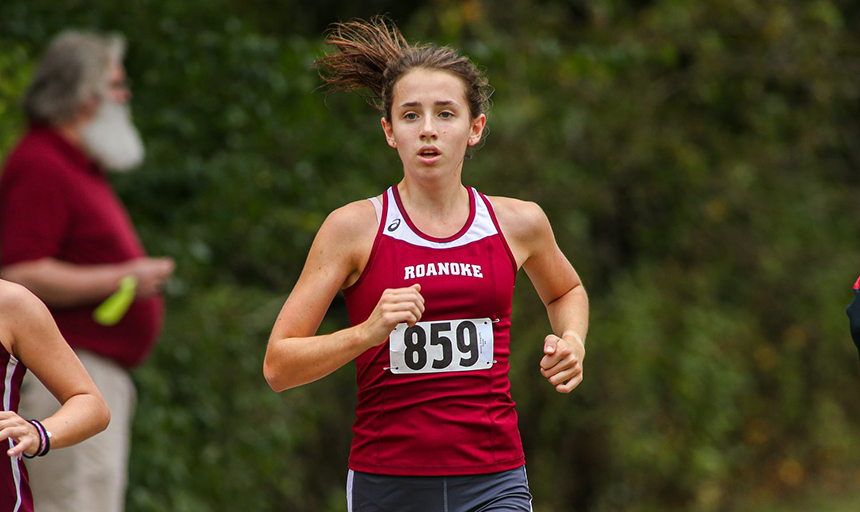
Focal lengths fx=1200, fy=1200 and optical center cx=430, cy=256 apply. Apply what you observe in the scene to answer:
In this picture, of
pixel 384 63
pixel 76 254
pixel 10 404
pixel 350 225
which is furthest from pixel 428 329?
pixel 76 254

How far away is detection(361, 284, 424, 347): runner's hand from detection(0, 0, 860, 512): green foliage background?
3388 millimetres

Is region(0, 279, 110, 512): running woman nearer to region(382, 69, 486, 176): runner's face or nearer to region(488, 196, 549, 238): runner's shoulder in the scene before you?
region(382, 69, 486, 176): runner's face

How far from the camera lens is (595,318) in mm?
8547

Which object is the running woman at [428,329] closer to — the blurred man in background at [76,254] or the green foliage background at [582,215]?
the blurred man in background at [76,254]

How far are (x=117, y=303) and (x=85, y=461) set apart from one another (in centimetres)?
61

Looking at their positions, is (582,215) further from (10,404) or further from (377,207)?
(10,404)

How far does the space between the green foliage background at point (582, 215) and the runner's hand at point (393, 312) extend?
3.39 metres

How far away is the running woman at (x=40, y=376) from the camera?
2.83 m

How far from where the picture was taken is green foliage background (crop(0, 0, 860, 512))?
6.73 metres

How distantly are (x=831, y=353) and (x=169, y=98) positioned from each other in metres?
6.34

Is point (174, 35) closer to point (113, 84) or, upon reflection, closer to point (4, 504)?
point (113, 84)

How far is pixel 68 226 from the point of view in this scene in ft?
15.3

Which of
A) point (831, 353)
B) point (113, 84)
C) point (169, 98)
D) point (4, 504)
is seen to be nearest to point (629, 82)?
point (831, 353)

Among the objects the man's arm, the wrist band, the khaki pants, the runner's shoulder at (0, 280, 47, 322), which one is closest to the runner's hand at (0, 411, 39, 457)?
the wrist band
